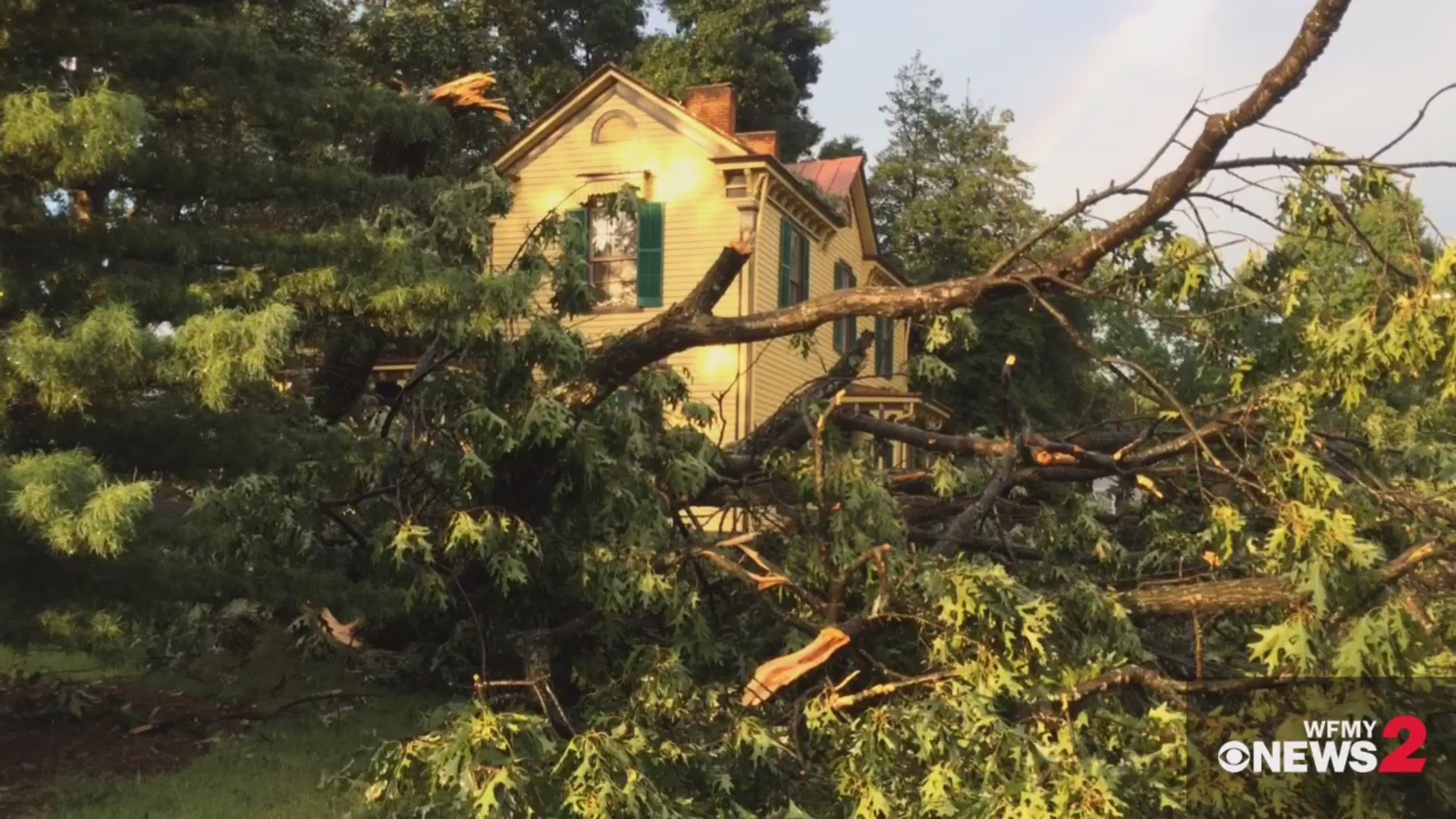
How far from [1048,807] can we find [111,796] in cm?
410

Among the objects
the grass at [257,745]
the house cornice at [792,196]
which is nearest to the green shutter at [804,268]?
the house cornice at [792,196]

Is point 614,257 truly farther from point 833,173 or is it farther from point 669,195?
point 833,173

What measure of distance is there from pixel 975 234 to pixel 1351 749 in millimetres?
24300

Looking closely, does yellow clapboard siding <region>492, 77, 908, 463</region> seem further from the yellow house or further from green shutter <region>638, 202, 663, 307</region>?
green shutter <region>638, 202, 663, 307</region>

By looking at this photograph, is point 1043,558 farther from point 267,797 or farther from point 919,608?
point 267,797

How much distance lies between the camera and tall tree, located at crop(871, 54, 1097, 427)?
24.2m

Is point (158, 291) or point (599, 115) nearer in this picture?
point (158, 291)

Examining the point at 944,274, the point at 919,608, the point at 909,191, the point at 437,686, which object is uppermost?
the point at 909,191

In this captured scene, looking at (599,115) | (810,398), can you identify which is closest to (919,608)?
(810,398)

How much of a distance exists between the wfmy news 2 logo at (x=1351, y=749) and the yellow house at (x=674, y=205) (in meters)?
11.0

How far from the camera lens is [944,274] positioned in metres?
27.5

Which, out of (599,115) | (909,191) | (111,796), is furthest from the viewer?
(909,191)

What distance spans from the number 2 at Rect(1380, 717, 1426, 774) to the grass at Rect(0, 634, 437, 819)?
13.3 feet

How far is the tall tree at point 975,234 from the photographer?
953 inches
